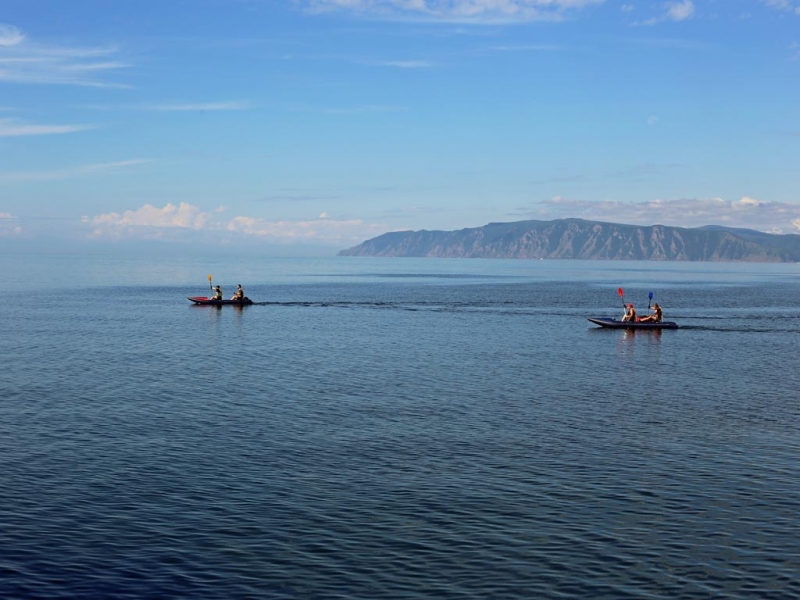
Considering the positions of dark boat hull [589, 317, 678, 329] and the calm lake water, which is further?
dark boat hull [589, 317, 678, 329]

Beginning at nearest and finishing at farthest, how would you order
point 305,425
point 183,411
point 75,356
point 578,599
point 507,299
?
point 578,599
point 305,425
point 183,411
point 75,356
point 507,299

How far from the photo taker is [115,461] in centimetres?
3203

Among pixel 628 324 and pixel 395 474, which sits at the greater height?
pixel 628 324

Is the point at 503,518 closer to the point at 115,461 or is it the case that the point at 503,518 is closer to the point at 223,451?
the point at 223,451

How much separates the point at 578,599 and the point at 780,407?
95.3 ft

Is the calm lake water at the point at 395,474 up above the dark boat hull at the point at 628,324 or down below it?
below

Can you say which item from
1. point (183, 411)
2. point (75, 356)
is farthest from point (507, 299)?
point (183, 411)

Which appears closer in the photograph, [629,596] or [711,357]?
[629,596]

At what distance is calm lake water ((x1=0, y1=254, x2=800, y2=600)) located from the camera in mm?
21969

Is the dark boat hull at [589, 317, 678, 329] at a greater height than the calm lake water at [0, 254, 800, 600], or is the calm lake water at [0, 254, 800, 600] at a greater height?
the dark boat hull at [589, 317, 678, 329]

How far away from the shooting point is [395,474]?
1222 inches

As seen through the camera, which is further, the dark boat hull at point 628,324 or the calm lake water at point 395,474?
the dark boat hull at point 628,324

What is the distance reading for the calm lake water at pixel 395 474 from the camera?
2197 cm

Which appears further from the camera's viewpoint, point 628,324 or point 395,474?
point 628,324
